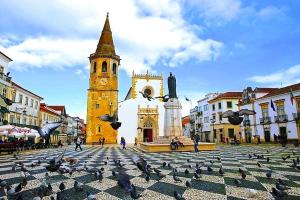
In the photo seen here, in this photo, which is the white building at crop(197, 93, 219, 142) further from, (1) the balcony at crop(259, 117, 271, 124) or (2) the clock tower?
(2) the clock tower

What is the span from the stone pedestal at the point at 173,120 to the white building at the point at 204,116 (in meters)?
34.8

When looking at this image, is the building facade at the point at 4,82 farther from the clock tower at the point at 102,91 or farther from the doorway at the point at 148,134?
the doorway at the point at 148,134

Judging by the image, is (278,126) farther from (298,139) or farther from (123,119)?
(123,119)

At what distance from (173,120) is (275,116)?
71.1 feet

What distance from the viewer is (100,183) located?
5656mm

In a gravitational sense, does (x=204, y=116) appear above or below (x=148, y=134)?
above

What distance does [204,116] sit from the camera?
5450 cm

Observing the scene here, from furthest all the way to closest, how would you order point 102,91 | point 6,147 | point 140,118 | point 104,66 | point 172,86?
point 104,66
point 140,118
point 102,91
point 172,86
point 6,147

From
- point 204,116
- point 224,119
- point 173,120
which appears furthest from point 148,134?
point 173,120

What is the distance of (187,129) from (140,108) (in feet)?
124

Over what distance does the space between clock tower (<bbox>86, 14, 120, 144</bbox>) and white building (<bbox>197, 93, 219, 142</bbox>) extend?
2423cm

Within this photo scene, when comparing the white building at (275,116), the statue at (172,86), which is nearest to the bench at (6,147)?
the statue at (172,86)

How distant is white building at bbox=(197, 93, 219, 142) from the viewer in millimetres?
52138

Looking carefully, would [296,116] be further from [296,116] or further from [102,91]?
[102,91]
